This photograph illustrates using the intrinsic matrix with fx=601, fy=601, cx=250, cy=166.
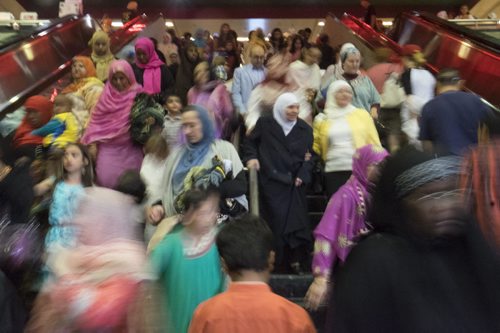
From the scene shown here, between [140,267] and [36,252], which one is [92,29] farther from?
[140,267]

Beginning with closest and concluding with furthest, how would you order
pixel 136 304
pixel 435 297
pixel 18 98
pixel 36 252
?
pixel 435 297
pixel 136 304
pixel 36 252
pixel 18 98

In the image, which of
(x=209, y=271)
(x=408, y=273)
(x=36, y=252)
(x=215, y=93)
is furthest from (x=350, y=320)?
(x=215, y=93)

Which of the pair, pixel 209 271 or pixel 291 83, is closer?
pixel 209 271

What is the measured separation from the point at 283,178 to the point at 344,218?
1694 mm

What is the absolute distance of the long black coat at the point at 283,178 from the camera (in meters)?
4.84

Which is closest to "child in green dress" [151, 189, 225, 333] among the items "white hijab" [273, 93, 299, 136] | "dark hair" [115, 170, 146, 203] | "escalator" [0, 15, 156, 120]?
"dark hair" [115, 170, 146, 203]

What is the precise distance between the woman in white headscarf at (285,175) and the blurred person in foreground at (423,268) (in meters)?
3.06

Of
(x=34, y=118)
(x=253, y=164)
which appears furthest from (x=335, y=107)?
(x=34, y=118)

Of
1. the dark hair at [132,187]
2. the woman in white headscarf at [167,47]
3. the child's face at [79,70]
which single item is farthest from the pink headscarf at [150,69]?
the dark hair at [132,187]

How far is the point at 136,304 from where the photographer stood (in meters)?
2.09

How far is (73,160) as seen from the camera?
3.94m

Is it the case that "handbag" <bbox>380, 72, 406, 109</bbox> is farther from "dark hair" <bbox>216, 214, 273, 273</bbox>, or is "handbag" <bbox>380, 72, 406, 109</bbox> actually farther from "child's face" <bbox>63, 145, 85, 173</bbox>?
"dark hair" <bbox>216, 214, 273, 273</bbox>

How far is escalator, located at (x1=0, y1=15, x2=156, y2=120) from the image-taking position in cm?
710

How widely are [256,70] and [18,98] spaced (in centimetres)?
275
